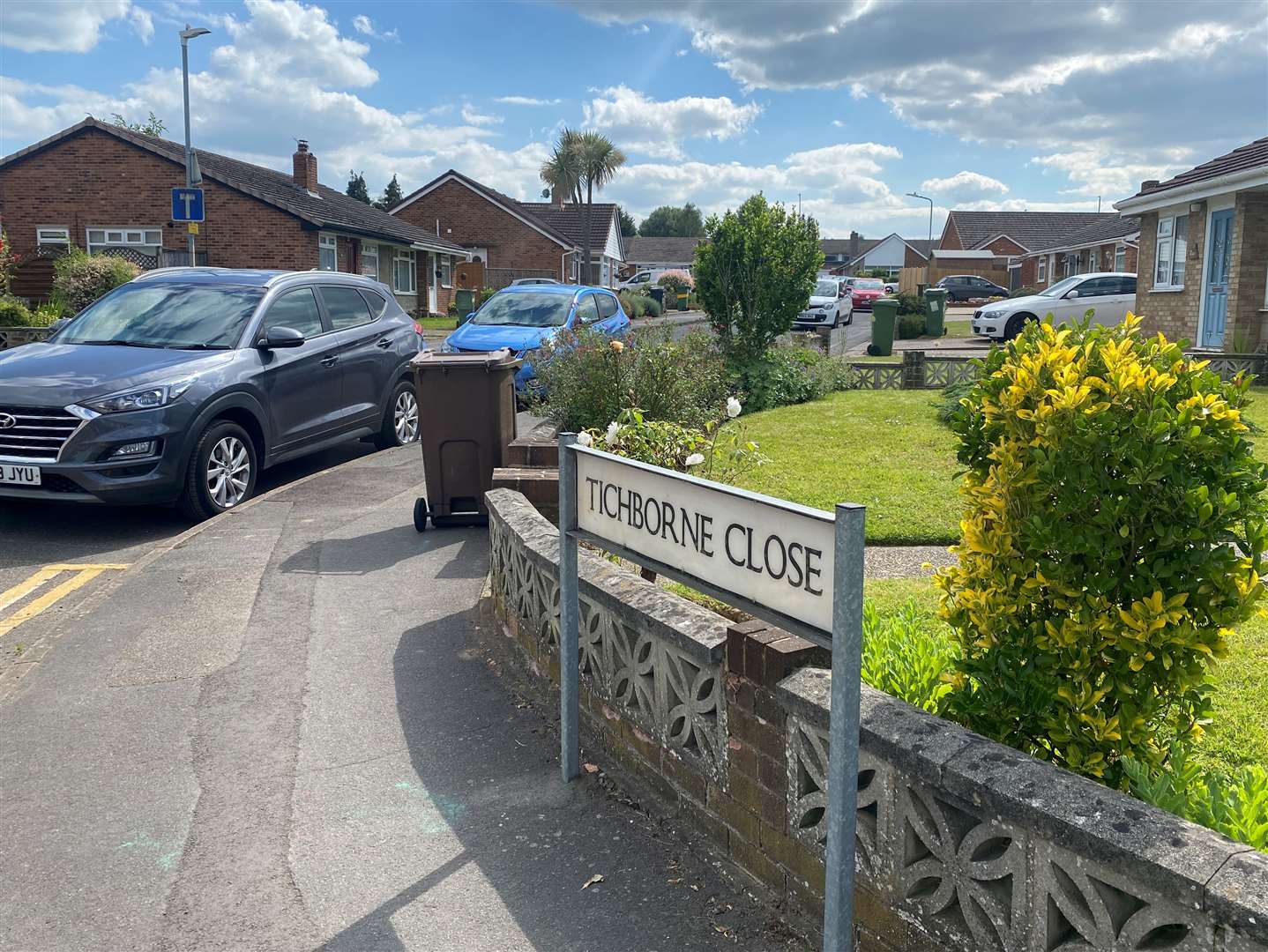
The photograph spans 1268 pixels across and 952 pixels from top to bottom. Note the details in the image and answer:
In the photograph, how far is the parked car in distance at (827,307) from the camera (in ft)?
113

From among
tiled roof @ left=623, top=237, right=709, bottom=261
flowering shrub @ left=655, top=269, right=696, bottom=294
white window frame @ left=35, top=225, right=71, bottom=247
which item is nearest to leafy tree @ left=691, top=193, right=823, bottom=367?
white window frame @ left=35, top=225, right=71, bottom=247

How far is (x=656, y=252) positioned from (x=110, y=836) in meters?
107

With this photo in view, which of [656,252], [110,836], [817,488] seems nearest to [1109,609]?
[110,836]

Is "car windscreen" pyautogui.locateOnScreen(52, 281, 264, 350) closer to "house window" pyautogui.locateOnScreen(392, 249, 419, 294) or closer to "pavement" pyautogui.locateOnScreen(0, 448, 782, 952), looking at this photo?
"pavement" pyautogui.locateOnScreen(0, 448, 782, 952)

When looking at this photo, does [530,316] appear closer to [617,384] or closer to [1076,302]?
[617,384]

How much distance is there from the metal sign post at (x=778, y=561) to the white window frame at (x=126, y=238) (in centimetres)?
3467

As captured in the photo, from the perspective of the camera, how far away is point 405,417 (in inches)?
461

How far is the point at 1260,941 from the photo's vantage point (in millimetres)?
2006

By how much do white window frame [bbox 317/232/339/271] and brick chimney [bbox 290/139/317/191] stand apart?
4.65m

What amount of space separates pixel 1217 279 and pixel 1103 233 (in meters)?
33.2

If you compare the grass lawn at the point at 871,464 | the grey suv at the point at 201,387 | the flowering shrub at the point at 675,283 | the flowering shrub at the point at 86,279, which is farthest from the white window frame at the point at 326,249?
the flowering shrub at the point at 675,283

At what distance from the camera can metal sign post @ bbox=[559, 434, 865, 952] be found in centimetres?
248

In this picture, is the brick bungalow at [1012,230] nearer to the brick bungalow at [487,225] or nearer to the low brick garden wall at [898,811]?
the brick bungalow at [487,225]

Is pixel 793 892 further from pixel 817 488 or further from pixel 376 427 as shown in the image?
pixel 376 427
